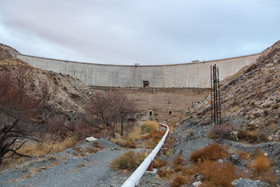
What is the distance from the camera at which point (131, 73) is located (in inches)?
2176

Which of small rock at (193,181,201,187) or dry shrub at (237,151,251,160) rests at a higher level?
dry shrub at (237,151,251,160)

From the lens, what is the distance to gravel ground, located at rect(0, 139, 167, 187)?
5.80 metres

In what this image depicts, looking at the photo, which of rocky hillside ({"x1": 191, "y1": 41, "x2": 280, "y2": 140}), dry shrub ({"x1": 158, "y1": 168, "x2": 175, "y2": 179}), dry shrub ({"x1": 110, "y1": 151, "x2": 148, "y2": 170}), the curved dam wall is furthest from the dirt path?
the curved dam wall

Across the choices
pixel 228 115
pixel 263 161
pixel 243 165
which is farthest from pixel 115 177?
pixel 228 115

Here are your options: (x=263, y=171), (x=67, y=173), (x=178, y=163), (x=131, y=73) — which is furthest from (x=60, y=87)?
(x=263, y=171)

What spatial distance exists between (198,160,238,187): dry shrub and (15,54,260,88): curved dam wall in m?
44.2

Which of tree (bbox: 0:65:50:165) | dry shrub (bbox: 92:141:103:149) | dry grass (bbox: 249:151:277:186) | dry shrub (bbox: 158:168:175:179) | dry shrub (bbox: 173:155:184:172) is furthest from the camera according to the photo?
dry shrub (bbox: 92:141:103:149)

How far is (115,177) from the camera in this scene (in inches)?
245

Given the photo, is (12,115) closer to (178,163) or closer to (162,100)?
(178,163)

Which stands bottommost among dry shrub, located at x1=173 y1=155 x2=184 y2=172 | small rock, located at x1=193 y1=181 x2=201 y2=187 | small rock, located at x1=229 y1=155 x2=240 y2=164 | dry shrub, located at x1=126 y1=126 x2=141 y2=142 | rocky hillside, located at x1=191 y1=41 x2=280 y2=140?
dry shrub, located at x1=126 y1=126 x2=141 y2=142

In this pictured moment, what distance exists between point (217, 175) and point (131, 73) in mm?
51340

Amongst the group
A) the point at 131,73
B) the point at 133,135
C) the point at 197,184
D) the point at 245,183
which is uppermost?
the point at 131,73

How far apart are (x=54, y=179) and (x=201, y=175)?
3.77 m

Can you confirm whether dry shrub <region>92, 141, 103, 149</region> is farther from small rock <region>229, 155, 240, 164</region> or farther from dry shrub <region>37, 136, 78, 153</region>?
small rock <region>229, 155, 240, 164</region>
